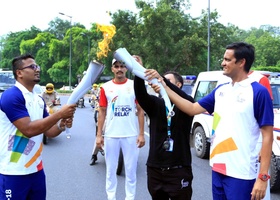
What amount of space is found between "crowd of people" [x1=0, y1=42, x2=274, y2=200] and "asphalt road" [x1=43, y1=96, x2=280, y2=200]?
2187 millimetres

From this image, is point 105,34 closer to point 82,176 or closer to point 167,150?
point 167,150

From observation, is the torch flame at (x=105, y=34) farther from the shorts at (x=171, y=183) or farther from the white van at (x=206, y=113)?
the white van at (x=206, y=113)

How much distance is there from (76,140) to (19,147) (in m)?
7.73

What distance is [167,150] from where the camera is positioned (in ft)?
10.8

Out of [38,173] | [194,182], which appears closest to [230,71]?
[38,173]

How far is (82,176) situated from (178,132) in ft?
11.9

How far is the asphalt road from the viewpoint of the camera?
5.43 metres

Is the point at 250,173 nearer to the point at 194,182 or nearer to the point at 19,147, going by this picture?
the point at 19,147

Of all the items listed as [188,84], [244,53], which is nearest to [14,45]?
[188,84]

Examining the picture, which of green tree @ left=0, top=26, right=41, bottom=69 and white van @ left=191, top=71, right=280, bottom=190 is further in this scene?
→ green tree @ left=0, top=26, right=41, bottom=69

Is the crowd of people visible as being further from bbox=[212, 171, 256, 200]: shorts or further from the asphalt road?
the asphalt road

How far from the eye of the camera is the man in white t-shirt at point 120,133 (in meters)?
4.59

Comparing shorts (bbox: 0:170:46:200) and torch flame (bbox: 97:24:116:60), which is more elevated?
torch flame (bbox: 97:24:116:60)

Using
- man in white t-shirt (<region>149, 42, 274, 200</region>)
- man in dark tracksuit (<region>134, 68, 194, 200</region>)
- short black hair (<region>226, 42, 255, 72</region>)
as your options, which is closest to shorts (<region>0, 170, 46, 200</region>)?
man in dark tracksuit (<region>134, 68, 194, 200</region>)
